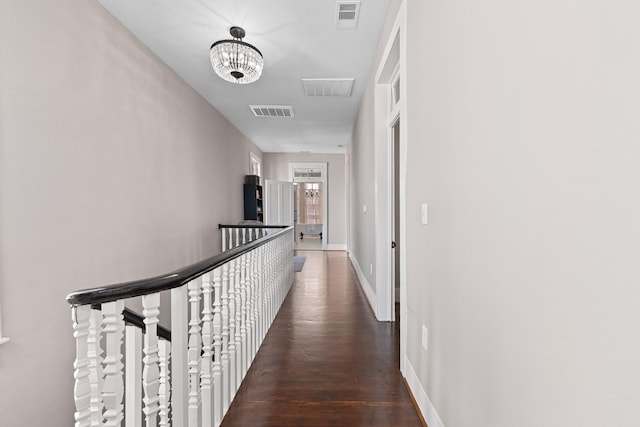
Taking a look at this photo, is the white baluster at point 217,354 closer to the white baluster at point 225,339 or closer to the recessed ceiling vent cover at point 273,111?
the white baluster at point 225,339

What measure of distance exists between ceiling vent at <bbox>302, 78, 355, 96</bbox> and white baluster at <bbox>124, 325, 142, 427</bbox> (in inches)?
149

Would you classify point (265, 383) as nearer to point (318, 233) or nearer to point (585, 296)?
point (585, 296)

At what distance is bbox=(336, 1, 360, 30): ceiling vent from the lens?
2.60m

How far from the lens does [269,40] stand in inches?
125

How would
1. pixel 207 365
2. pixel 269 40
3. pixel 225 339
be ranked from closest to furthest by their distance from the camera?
pixel 207 365 < pixel 225 339 < pixel 269 40

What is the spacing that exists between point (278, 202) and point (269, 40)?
5.66 meters

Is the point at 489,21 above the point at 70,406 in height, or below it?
above

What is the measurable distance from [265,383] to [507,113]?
2172 millimetres

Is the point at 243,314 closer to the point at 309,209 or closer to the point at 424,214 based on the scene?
the point at 424,214

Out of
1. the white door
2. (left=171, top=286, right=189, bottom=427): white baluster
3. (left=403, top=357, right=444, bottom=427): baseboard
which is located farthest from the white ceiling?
the white door

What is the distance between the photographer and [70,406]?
231cm

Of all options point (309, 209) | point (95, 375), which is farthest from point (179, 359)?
point (309, 209)

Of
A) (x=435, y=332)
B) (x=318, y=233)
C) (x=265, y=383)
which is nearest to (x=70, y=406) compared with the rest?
(x=265, y=383)

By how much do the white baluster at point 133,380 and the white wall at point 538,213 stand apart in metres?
1.34
